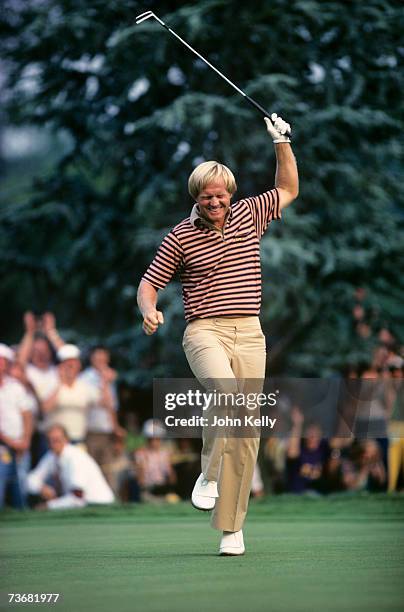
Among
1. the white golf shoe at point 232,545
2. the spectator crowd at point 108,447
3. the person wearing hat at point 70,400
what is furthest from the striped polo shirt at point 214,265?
the person wearing hat at point 70,400

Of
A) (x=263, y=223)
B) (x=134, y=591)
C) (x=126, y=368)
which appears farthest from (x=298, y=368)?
(x=134, y=591)

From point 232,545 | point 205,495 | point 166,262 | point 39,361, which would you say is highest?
point 166,262

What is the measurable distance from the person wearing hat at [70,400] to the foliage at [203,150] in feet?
11.1

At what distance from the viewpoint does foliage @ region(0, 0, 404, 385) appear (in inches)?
591

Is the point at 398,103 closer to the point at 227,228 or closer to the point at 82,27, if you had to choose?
the point at 82,27

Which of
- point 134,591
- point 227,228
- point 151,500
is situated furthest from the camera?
point 151,500

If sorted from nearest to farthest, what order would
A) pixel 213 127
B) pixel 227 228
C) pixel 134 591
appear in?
pixel 134 591
pixel 227 228
pixel 213 127

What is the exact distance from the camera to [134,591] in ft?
15.4

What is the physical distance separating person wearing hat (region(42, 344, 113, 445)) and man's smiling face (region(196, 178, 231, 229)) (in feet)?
17.8

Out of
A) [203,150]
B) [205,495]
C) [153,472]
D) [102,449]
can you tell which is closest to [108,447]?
[102,449]

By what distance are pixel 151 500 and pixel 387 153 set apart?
19.9 feet

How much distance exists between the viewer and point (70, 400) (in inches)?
443

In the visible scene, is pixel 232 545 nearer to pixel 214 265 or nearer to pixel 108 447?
pixel 214 265

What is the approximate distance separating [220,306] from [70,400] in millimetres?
5442
